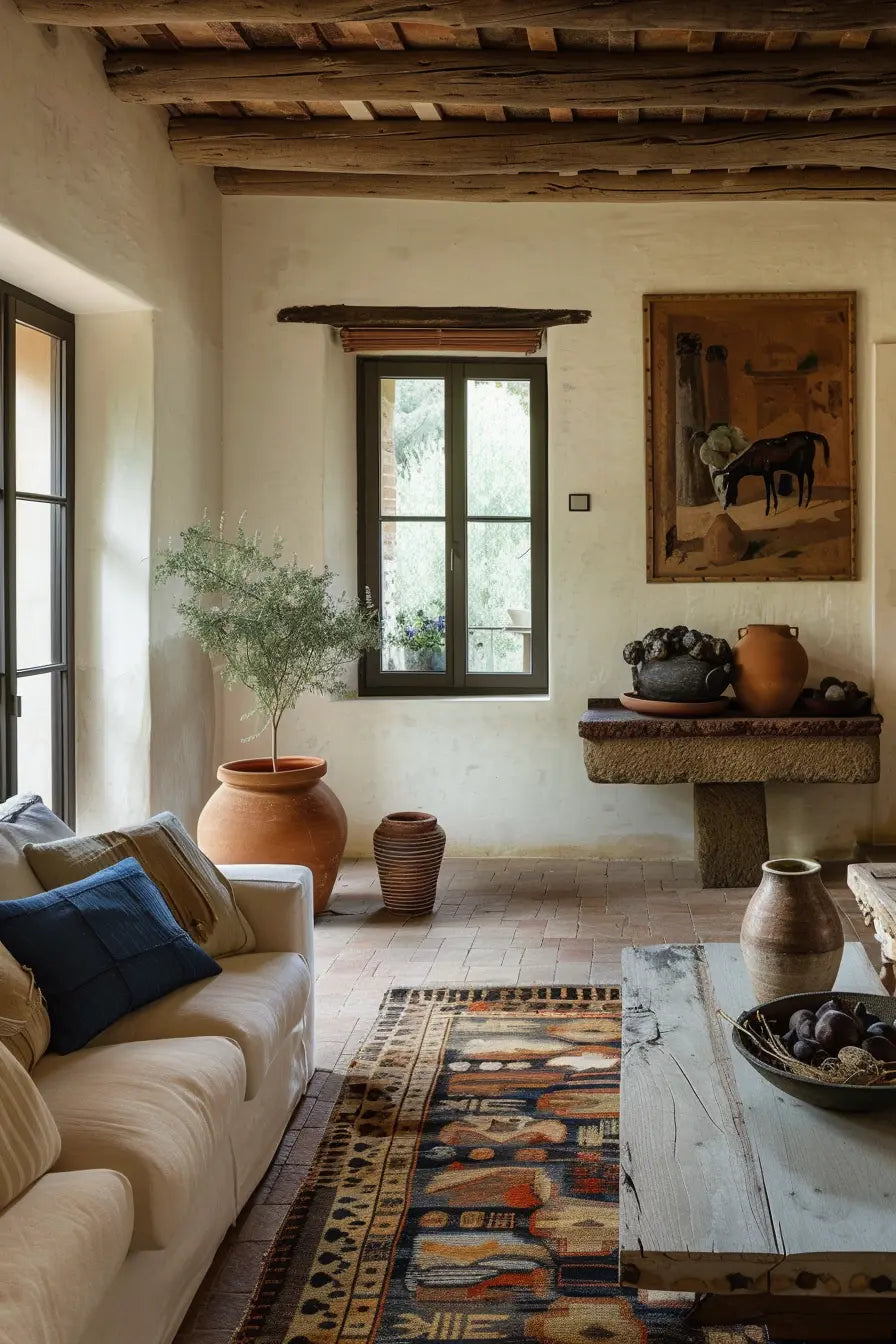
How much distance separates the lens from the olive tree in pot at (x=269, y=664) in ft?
15.7

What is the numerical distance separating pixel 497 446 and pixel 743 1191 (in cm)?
494

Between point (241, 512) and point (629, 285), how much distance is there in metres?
2.25

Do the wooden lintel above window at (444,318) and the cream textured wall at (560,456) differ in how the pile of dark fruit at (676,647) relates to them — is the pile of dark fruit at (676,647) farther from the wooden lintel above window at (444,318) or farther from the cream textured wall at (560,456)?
the wooden lintel above window at (444,318)

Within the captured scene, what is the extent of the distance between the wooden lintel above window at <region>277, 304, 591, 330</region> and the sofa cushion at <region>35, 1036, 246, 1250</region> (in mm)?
4327

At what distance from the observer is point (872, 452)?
5859mm

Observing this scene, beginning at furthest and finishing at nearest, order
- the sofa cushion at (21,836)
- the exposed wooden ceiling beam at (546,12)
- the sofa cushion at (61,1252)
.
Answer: the exposed wooden ceiling beam at (546,12) < the sofa cushion at (21,836) < the sofa cushion at (61,1252)

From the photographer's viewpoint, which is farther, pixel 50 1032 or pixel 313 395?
pixel 313 395

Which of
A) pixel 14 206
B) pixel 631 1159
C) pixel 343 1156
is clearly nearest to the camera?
pixel 631 1159

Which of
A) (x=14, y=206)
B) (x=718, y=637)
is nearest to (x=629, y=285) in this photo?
(x=718, y=637)

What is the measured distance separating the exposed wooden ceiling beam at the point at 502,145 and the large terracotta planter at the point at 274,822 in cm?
273

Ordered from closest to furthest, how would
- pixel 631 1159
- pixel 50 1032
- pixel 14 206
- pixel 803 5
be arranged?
1. pixel 631 1159
2. pixel 50 1032
3. pixel 14 206
4. pixel 803 5

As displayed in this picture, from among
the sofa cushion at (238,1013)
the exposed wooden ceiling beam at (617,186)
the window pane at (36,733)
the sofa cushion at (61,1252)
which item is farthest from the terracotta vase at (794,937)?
the exposed wooden ceiling beam at (617,186)

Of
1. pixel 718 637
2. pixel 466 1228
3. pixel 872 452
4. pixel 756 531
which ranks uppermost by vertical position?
pixel 872 452

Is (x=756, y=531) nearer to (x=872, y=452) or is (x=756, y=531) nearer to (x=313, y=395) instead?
(x=872, y=452)
